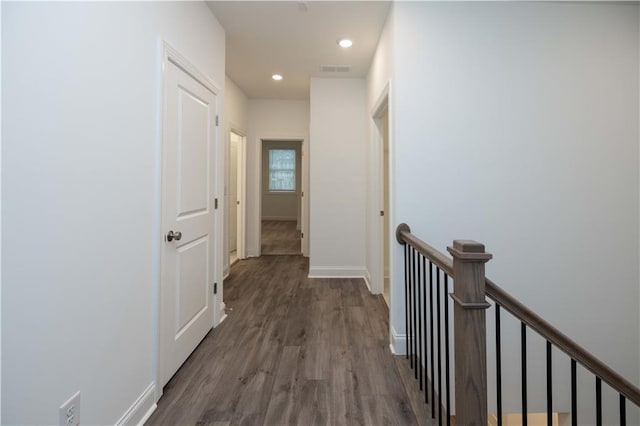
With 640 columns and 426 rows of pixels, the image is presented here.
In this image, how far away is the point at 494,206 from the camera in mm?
2295

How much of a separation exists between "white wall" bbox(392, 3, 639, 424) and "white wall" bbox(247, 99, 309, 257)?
3112 mm

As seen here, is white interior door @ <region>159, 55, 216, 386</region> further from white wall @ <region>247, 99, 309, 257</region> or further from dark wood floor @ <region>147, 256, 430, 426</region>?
white wall @ <region>247, 99, 309, 257</region>

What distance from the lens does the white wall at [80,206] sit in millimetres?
947

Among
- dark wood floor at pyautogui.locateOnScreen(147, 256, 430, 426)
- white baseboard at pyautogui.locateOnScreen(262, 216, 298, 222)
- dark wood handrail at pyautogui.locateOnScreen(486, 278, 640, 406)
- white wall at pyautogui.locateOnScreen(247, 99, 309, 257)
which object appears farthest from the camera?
white baseboard at pyautogui.locateOnScreen(262, 216, 298, 222)

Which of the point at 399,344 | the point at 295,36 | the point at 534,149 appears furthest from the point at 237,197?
the point at 534,149

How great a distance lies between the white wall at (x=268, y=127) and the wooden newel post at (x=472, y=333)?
4.25 m

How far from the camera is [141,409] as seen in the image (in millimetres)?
1571

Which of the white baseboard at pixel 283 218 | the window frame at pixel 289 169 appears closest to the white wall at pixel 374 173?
the window frame at pixel 289 169

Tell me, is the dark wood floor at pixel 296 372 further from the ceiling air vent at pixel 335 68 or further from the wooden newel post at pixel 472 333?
the ceiling air vent at pixel 335 68

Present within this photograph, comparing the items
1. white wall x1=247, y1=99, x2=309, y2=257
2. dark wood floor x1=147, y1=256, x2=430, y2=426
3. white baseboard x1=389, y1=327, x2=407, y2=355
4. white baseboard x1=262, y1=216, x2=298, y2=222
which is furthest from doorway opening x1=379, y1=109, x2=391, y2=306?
white baseboard x1=262, y1=216, x2=298, y2=222

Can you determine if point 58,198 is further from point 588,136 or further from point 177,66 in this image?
point 588,136

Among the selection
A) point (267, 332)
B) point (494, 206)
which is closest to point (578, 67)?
point (494, 206)

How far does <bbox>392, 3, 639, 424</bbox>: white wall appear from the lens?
2268 millimetres

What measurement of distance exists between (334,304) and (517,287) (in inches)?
64.2
